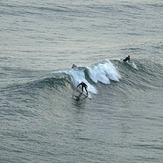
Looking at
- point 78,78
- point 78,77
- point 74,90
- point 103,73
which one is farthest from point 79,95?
point 103,73

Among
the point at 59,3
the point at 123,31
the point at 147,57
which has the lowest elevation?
the point at 147,57

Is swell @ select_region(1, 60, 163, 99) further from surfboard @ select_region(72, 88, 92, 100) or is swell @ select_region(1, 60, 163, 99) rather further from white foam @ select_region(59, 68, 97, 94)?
surfboard @ select_region(72, 88, 92, 100)

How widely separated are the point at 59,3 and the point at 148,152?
46.4 metres

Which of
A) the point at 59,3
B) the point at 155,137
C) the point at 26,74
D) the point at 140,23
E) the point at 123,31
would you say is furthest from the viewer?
the point at 59,3

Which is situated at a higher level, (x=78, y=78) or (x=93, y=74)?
(x=93, y=74)

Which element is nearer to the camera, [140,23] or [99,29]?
[99,29]

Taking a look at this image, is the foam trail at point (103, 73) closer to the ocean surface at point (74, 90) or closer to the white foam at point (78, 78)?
the ocean surface at point (74, 90)

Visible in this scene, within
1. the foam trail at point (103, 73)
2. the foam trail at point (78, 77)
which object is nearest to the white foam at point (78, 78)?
the foam trail at point (78, 77)

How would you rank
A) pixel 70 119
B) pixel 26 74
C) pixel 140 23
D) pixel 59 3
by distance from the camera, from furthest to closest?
pixel 59 3 < pixel 140 23 < pixel 26 74 < pixel 70 119

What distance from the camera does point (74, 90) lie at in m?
30.3

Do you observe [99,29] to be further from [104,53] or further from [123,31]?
[104,53]

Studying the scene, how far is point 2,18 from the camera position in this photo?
55312mm

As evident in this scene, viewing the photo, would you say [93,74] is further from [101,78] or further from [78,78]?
[78,78]

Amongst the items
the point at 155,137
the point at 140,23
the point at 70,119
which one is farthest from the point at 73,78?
the point at 140,23
